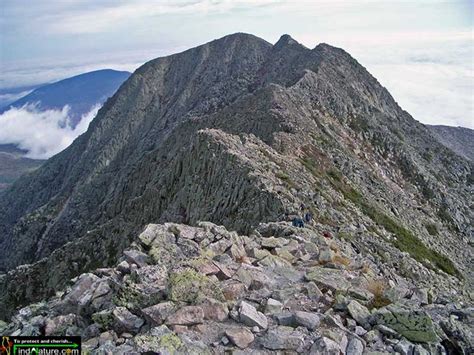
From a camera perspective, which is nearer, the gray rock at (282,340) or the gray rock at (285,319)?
the gray rock at (282,340)

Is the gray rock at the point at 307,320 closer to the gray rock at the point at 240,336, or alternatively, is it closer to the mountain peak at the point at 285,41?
the gray rock at the point at 240,336

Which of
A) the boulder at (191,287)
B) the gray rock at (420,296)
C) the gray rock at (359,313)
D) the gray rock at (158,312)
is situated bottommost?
the gray rock at (420,296)

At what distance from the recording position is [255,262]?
21234 mm

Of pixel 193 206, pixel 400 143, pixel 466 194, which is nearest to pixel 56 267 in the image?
pixel 193 206

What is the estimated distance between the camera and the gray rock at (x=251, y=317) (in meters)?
15.7

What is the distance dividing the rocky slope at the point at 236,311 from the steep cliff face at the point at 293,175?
22.8 meters

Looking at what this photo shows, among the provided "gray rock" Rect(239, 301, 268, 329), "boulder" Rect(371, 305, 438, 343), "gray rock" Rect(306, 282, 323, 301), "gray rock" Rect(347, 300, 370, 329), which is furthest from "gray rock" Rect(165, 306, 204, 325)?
"boulder" Rect(371, 305, 438, 343)

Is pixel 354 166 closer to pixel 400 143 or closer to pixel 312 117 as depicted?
pixel 312 117

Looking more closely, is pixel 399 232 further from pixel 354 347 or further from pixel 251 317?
pixel 251 317

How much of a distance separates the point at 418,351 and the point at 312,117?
270 feet

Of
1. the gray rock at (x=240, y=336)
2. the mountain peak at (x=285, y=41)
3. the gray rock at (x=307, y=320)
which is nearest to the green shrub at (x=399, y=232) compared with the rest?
the gray rock at (x=307, y=320)

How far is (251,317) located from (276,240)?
9288mm

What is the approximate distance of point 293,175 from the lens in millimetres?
57500

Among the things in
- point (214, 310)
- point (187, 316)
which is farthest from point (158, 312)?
point (214, 310)
